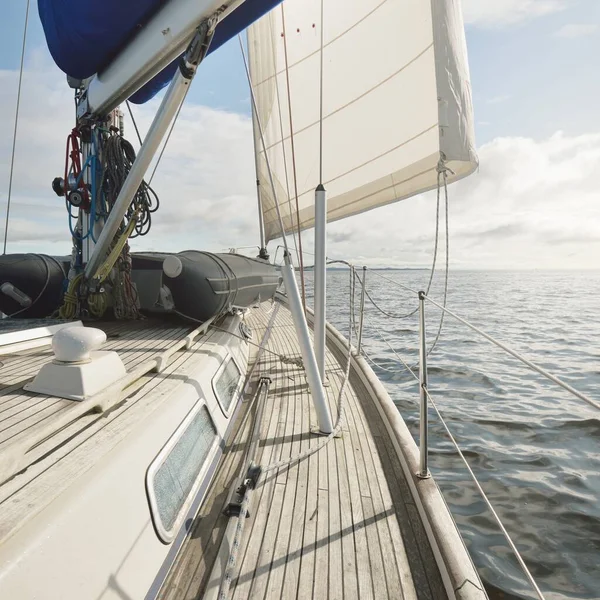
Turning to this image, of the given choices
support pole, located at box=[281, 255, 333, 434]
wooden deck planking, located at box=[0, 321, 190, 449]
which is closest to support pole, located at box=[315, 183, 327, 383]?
support pole, located at box=[281, 255, 333, 434]

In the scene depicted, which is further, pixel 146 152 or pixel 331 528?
pixel 146 152

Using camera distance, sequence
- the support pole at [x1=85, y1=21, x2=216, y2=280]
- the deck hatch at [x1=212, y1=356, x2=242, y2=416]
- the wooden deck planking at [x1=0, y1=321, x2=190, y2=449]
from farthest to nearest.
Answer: the deck hatch at [x1=212, y1=356, x2=242, y2=416] → the support pole at [x1=85, y1=21, x2=216, y2=280] → the wooden deck planking at [x1=0, y1=321, x2=190, y2=449]

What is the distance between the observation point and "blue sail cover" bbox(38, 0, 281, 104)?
3482mm

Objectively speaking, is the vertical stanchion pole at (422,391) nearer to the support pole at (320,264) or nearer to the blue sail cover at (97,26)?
the support pole at (320,264)

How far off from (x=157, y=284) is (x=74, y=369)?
300cm

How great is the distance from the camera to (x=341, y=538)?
228 cm

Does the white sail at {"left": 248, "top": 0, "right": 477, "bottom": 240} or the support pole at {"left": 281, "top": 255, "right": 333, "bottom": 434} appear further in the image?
the white sail at {"left": 248, "top": 0, "right": 477, "bottom": 240}

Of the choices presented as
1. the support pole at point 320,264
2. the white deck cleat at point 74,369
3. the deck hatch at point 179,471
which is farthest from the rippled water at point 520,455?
the white deck cleat at point 74,369

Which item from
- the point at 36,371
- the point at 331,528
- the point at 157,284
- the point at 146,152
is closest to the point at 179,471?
the point at 331,528

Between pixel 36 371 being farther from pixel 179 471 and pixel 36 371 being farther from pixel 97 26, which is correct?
pixel 97 26

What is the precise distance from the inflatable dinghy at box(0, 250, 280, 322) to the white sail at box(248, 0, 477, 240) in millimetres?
1181

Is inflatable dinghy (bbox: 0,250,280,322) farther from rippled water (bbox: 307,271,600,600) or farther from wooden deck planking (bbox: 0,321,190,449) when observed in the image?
rippled water (bbox: 307,271,600,600)

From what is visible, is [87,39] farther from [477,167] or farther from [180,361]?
[477,167]

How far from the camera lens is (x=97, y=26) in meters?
3.67
